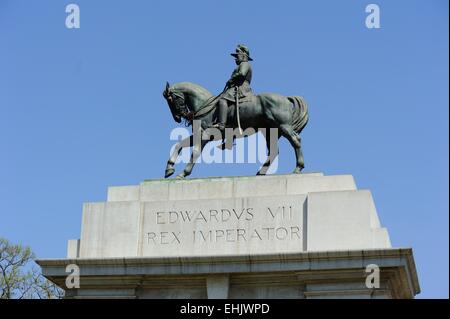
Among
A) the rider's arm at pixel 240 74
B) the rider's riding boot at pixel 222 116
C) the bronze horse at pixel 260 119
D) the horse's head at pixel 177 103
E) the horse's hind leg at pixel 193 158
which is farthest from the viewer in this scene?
the horse's head at pixel 177 103

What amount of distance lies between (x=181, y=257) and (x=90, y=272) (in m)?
2.73

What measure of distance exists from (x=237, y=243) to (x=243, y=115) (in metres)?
4.13

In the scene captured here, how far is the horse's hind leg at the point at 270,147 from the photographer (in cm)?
3284

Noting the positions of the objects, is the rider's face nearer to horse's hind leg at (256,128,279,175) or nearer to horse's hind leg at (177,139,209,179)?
horse's hind leg at (256,128,279,175)

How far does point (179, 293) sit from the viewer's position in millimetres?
31469

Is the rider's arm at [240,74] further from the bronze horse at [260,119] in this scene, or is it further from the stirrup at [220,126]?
the stirrup at [220,126]

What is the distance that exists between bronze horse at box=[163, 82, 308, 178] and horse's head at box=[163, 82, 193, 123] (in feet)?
0.23

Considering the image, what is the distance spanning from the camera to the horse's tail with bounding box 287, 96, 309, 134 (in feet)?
109

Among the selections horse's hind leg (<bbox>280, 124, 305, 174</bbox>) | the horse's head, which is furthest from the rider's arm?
horse's hind leg (<bbox>280, 124, 305, 174</bbox>)

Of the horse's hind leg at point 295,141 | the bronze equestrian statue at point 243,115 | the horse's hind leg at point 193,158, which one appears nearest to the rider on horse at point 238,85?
the bronze equestrian statue at point 243,115

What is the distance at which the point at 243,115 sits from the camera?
33344 mm

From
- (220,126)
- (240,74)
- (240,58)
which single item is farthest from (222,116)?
(240,58)
